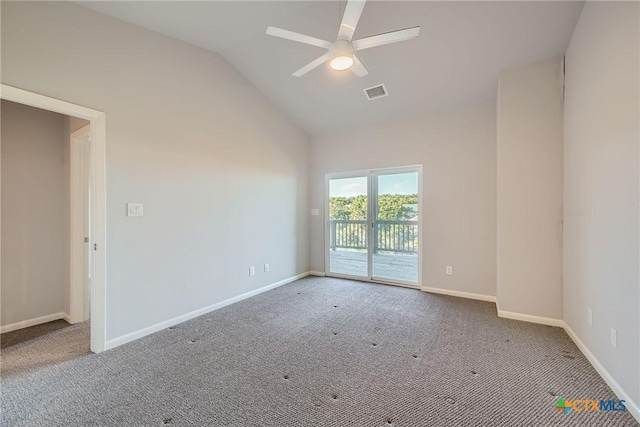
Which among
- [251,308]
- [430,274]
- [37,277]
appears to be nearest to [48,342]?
[37,277]

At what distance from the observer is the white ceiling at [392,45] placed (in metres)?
2.50

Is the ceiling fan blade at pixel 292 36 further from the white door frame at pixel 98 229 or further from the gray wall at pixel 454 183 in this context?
the gray wall at pixel 454 183

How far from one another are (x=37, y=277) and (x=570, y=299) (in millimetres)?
5622

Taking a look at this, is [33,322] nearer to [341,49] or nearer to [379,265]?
[341,49]

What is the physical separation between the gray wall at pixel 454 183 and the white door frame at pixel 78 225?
154 inches

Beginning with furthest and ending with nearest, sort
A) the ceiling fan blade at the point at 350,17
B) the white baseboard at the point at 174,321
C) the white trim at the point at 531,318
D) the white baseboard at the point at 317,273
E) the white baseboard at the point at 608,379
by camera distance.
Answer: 1. the white baseboard at the point at 317,273
2. the white trim at the point at 531,318
3. the white baseboard at the point at 174,321
4. the ceiling fan blade at the point at 350,17
5. the white baseboard at the point at 608,379

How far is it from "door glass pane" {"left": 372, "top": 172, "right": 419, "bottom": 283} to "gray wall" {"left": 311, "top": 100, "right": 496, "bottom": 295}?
7.8 inches

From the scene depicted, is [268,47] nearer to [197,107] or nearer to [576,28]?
[197,107]

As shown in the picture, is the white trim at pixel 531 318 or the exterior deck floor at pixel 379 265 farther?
the exterior deck floor at pixel 379 265

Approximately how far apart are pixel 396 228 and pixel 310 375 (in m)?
2.94

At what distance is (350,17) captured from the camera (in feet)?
6.29

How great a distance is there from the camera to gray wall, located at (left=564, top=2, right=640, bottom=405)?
1666 millimetres

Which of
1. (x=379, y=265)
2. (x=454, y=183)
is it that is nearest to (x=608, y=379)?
(x=454, y=183)

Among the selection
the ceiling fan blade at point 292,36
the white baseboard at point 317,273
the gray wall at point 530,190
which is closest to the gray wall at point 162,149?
the white baseboard at point 317,273
